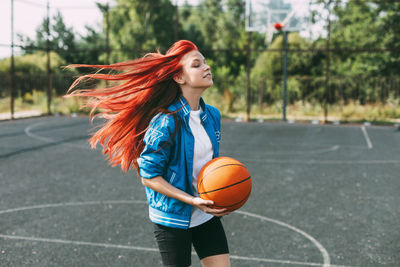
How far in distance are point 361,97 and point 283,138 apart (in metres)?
8.07

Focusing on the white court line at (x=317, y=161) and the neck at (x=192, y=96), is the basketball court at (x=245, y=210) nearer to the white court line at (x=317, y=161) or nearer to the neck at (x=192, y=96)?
the white court line at (x=317, y=161)

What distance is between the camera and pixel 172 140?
236 cm

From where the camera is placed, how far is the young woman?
236cm

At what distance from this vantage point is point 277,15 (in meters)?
19.7

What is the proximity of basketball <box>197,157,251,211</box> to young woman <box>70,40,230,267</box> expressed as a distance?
0.07 metres

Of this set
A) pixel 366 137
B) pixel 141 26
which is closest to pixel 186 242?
pixel 366 137

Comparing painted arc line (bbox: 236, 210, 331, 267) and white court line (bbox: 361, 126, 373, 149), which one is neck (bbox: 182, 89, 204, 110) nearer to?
painted arc line (bbox: 236, 210, 331, 267)

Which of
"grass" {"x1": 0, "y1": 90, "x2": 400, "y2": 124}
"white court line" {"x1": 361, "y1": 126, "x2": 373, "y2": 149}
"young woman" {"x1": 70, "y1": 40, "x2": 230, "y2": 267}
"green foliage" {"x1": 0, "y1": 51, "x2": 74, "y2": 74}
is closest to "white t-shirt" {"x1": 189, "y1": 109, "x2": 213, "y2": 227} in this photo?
"young woman" {"x1": 70, "y1": 40, "x2": 230, "y2": 267}

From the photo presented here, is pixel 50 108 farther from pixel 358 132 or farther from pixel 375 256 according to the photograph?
pixel 375 256

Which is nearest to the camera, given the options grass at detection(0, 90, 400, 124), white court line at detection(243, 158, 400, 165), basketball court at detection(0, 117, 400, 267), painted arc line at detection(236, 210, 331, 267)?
painted arc line at detection(236, 210, 331, 267)

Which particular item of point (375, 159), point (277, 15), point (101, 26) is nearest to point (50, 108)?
point (277, 15)

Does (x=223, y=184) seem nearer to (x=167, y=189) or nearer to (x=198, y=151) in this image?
(x=198, y=151)

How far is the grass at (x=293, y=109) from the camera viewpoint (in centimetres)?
1839

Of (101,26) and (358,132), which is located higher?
(101,26)
